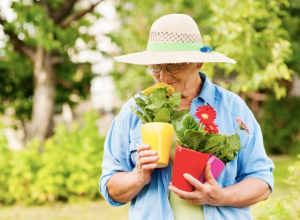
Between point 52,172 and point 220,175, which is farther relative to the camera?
point 52,172

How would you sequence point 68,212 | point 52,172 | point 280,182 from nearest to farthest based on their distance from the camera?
point 68,212
point 52,172
point 280,182

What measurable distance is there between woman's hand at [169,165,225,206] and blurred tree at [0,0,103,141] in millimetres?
5352

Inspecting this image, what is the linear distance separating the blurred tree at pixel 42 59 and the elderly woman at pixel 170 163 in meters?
4.99

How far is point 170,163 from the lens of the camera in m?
2.01

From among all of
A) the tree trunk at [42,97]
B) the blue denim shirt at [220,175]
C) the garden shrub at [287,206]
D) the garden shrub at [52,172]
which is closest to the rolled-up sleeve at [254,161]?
the blue denim shirt at [220,175]

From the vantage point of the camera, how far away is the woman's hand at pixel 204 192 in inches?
71.5

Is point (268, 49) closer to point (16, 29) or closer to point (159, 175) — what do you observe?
point (16, 29)

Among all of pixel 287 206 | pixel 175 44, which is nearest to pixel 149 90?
pixel 175 44

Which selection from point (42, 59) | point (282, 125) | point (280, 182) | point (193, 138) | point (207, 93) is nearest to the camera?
point (193, 138)

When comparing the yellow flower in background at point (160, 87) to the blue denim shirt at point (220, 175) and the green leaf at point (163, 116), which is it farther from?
the blue denim shirt at point (220, 175)

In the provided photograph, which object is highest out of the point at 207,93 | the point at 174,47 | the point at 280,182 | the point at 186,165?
the point at 174,47

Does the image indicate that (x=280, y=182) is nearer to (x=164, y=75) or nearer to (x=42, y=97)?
(x=42, y=97)

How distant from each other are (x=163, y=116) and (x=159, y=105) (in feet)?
0.15

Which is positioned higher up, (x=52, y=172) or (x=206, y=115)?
(x=206, y=115)
